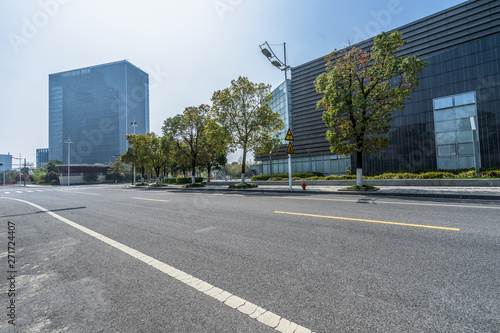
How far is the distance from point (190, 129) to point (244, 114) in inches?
383

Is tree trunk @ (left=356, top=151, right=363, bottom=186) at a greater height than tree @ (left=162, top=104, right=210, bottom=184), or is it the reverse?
tree @ (left=162, top=104, right=210, bottom=184)

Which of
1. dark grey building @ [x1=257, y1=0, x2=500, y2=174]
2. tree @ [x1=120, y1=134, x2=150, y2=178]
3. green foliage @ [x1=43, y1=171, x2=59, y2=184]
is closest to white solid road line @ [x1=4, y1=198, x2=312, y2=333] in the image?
dark grey building @ [x1=257, y1=0, x2=500, y2=174]

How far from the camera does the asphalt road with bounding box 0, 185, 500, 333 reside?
194 centimetres

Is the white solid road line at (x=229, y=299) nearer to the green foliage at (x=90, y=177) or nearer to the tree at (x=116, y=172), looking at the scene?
the tree at (x=116, y=172)

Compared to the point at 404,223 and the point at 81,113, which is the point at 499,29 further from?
the point at 81,113

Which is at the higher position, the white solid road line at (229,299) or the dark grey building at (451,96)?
the dark grey building at (451,96)

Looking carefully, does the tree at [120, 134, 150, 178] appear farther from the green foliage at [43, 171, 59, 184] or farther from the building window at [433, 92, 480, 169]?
the green foliage at [43, 171, 59, 184]

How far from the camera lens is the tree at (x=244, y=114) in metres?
20.8

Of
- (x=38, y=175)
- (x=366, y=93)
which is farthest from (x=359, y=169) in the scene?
(x=38, y=175)

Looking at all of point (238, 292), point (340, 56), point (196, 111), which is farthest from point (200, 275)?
point (196, 111)

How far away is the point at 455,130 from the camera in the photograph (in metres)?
27.4

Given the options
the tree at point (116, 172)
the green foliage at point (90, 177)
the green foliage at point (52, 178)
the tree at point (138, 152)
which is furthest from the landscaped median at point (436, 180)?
the green foliage at point (52, 178)

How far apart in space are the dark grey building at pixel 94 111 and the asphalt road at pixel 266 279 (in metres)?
144

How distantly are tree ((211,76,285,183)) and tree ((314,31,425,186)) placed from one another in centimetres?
701
